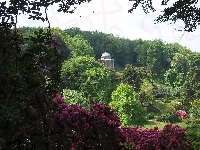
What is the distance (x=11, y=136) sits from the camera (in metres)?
6.26

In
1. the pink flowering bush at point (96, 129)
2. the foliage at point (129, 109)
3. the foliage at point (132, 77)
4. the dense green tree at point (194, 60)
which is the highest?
the dense green tree at point (194, 60)

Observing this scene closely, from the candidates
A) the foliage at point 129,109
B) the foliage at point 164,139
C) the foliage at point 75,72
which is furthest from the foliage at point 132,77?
the foliage at point 164,139

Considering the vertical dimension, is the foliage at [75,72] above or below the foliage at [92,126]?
above

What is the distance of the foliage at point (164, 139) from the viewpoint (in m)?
15.2

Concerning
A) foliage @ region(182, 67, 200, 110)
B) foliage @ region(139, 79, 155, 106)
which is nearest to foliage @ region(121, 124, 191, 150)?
foliage @ region(139, 79, 155, 106)

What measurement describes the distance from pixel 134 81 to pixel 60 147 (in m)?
52.6

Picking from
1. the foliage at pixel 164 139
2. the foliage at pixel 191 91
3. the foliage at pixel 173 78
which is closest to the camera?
the foliage at pixel 164 139

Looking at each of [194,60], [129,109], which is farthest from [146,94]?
[194,60]

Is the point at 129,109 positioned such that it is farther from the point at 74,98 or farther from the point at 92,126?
the point at 92,126

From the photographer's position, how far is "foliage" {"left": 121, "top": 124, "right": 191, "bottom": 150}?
49.9ft

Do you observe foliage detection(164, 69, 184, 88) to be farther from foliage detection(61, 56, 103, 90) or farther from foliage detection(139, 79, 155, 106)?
foliage detection(61, 56, 103, 90)

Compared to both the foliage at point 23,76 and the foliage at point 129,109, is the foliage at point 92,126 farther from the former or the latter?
the foliage at point 129,109

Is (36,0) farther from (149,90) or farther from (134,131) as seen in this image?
(149,90)

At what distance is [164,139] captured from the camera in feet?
51.4
